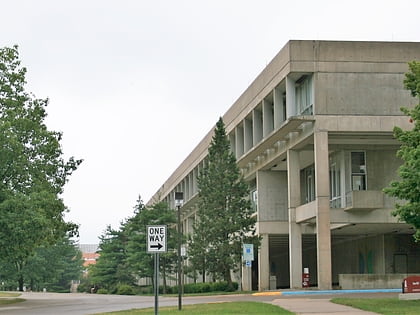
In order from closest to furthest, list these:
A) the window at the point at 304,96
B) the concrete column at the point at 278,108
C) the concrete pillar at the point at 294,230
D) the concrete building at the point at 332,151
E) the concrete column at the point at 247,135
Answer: the concrete building at the point at 332,151, the window at the point at 304,96, the concrete pillar at the point at 294,230, the concrete column at the point at 278,108, the concrete column at the point at 247,135

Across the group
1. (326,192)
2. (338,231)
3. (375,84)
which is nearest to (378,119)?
(375,84)

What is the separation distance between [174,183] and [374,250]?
49.7 m

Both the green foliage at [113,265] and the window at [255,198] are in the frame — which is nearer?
the window at [255,198]

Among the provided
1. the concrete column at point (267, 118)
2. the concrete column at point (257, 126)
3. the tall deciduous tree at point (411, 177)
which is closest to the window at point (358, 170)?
the concrete column at point (267, 118)

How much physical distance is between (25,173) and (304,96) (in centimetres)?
1664

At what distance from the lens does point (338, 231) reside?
50125 mm

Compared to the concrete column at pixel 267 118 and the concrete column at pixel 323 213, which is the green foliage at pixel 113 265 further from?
the concrete column at pixel 323 213

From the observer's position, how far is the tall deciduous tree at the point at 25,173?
36.8 metres

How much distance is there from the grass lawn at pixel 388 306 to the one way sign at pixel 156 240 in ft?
22.2

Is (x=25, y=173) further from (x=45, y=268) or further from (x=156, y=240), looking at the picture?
(x=45, y=268)

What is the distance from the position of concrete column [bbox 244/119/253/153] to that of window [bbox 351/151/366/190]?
12377 millimetres

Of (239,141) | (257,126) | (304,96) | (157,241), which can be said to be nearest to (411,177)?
(157,241)

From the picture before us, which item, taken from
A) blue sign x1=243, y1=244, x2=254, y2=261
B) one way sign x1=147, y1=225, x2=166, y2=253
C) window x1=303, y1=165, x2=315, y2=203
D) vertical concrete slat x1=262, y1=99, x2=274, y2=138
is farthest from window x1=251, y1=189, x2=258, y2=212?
one way sign x1=147, y1=225, x2=166, y2=253

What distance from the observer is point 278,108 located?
159ft
